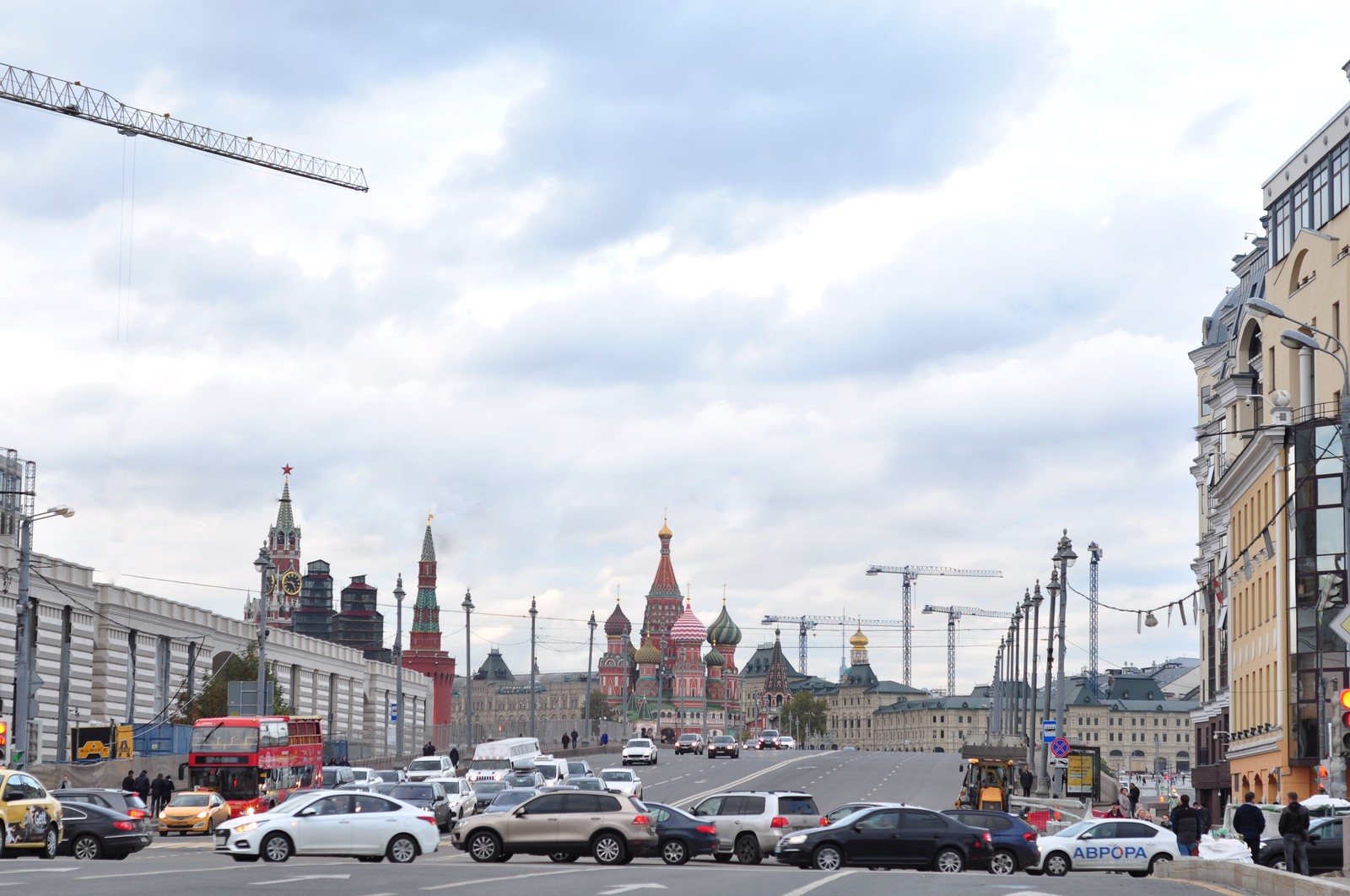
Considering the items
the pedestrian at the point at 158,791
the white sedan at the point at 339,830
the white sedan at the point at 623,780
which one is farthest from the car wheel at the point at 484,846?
the white sedan at the point at 623,780

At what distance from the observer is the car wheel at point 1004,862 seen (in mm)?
35000

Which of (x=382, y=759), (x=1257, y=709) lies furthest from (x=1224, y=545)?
(x=382, y=759)

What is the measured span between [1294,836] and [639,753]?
68.6 metres

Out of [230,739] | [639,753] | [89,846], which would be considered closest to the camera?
[89,846]

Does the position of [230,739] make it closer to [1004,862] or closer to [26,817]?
[26,817]

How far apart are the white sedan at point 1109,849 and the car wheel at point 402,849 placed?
12615 mm

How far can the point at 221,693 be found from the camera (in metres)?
85.6

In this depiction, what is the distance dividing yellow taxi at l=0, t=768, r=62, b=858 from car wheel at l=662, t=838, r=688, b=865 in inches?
440

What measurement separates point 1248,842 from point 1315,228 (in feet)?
117

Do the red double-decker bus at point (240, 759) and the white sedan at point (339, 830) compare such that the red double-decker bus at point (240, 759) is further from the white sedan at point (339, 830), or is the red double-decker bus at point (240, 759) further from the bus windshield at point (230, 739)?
the white sedan at point (339, 830)

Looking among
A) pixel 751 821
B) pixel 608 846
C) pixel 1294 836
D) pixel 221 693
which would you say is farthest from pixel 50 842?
pixel 221 693

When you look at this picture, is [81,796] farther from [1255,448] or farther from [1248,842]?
[1255,448]

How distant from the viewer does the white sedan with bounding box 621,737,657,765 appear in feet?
309

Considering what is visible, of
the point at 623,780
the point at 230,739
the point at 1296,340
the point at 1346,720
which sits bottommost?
the point at 623,780
